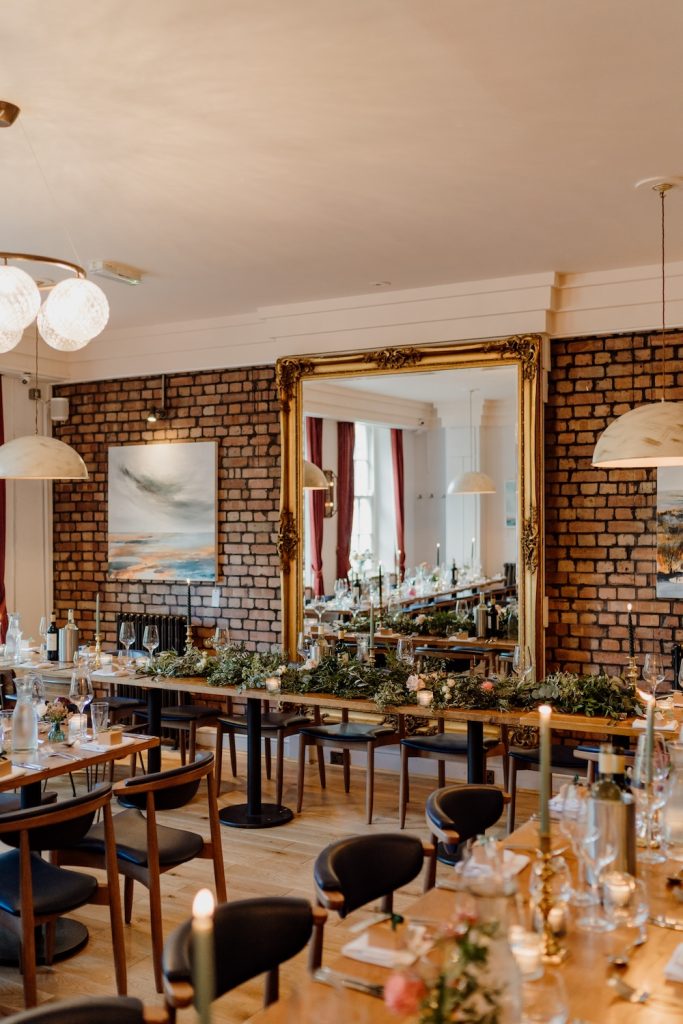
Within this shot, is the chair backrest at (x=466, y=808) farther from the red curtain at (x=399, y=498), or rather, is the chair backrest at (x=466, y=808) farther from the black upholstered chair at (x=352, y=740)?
the red curtain at (x=399, y=498)

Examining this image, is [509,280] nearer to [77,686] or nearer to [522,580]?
[522,580]

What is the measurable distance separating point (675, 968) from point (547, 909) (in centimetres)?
29

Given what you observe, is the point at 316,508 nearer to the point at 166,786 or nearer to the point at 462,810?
the point at 166,786

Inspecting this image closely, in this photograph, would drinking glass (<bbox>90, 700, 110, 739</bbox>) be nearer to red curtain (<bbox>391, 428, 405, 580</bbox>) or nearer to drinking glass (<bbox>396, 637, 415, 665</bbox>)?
drinking glass (<bbox>396, 637, 415, 665</bbox>)

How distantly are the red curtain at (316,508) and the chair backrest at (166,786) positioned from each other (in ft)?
10.9

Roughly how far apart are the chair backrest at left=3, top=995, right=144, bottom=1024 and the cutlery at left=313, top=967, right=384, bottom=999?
0.38 m

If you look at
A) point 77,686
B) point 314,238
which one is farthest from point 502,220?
point 77,686

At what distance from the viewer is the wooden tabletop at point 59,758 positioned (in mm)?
3945

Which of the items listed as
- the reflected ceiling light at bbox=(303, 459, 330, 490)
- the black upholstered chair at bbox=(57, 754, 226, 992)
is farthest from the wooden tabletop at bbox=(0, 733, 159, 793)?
the reflected ceiling light at bbox=(303, 459, 330, 490)

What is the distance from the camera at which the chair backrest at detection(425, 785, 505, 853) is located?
3328 mm

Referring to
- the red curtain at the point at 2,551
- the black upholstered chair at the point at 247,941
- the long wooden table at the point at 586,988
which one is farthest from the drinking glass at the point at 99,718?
the red curtain at the point at 2,551

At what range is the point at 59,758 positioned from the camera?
4203 mm

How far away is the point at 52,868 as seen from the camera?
3770 millimetres

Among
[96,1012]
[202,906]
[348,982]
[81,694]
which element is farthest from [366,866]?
[81,694]
